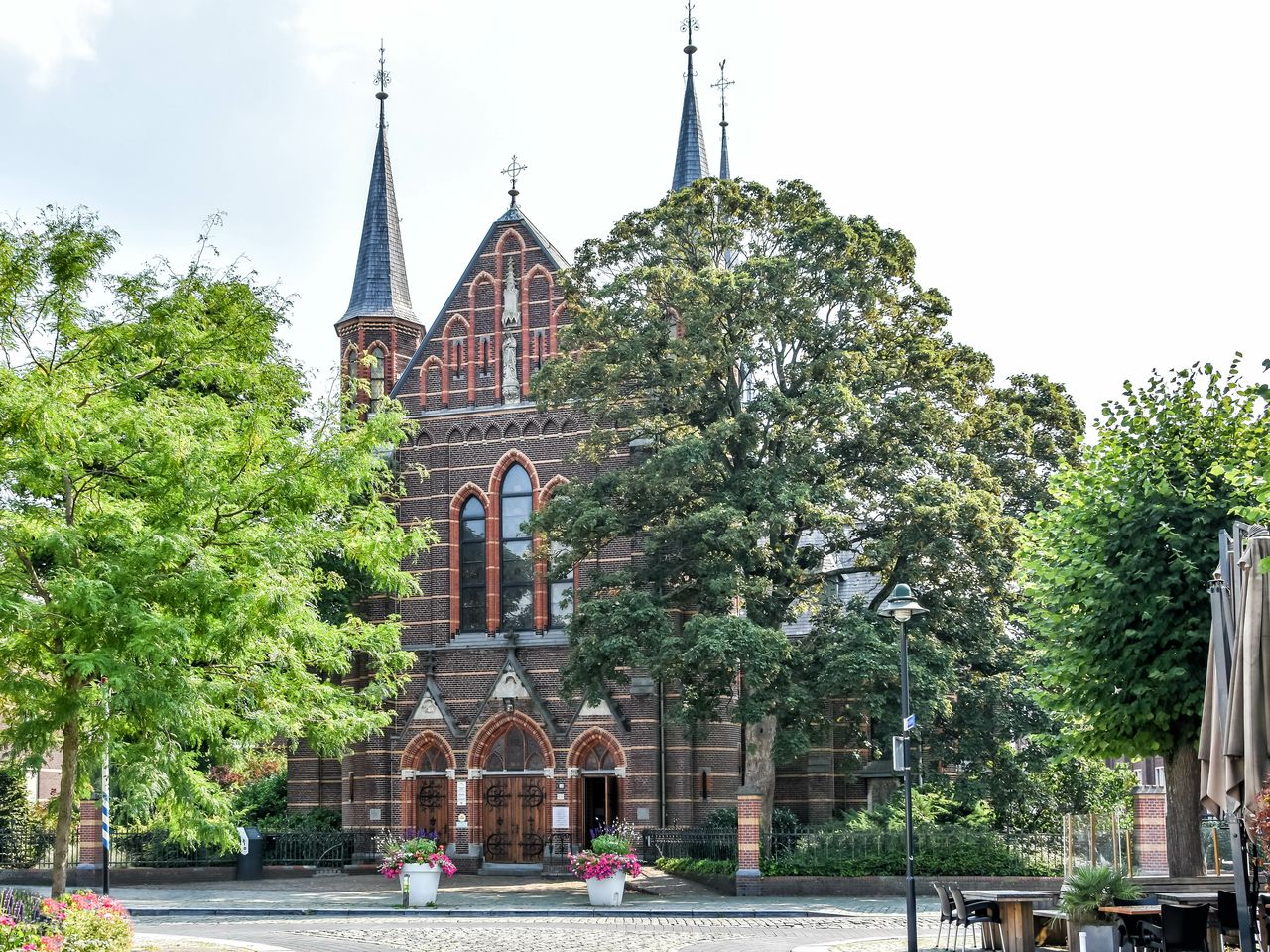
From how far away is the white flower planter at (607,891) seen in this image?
A: 26719 mm

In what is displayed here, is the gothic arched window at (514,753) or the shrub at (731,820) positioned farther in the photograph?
the gothic arched window at (514,753)

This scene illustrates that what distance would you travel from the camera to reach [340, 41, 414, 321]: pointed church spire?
41.0 metres

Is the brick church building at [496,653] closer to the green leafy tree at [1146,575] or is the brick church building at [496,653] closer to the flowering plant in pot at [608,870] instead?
the flowering plant in pot at [608,870]

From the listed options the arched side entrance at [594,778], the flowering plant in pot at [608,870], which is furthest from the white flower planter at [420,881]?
the arched side entrance at [594,778]

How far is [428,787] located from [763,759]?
10.5 m

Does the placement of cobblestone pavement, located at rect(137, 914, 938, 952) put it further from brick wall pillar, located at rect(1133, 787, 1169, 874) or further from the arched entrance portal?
the arched entrance portal

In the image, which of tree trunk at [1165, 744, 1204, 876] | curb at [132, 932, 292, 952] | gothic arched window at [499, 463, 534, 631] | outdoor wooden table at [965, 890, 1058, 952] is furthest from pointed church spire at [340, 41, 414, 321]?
outdoor wooden table at [965, 890, 1058, 952]

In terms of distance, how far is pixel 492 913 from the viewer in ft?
84.4

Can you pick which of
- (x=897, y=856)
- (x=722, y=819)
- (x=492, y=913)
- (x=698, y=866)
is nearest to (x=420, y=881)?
(x=492, y=913)

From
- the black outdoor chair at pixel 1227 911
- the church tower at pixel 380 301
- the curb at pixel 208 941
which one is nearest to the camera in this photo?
the black outdoor chair at pixel 1227 911

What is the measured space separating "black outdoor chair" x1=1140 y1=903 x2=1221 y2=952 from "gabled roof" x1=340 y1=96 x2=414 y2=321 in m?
30.3

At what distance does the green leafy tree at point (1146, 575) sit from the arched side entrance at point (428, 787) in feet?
65.6

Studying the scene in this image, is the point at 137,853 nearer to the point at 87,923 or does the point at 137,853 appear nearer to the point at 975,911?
the point at 87,923

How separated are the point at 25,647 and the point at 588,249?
20135 millimetres
